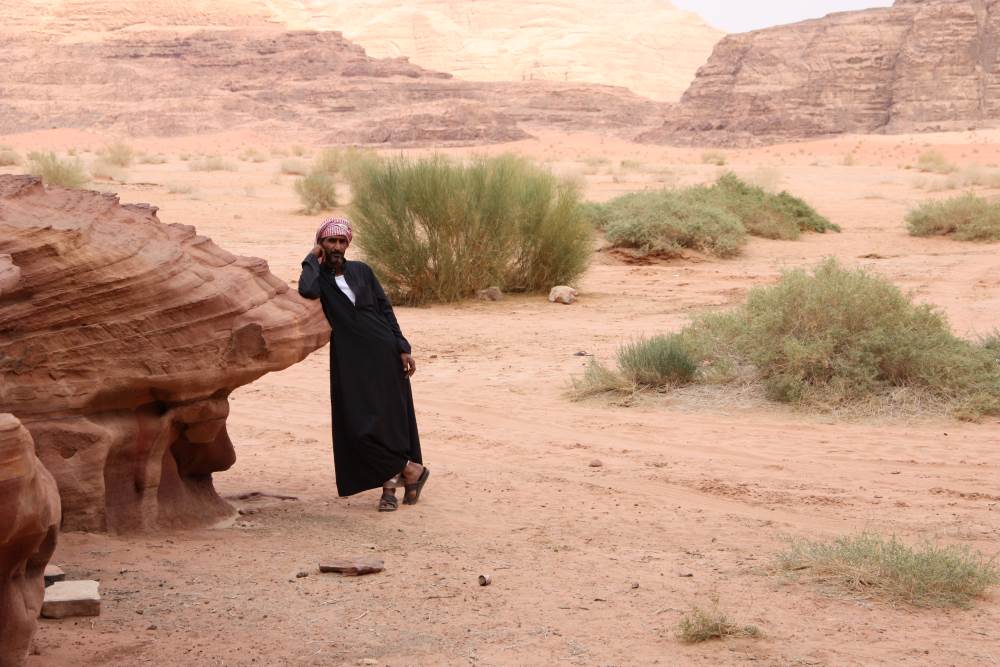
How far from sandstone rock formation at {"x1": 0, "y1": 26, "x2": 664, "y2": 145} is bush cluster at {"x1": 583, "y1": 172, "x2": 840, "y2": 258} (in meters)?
41.6

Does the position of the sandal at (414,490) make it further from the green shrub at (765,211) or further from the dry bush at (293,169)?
the dry bush at (293,169)

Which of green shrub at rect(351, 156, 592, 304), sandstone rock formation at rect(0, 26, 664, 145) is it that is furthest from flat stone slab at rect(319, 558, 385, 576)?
sandstone rock formation at rect(0, 26, 664, 145)

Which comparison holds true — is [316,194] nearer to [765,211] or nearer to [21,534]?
[765,211]

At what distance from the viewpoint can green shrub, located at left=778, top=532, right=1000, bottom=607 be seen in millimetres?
4363

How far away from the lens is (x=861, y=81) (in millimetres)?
70000

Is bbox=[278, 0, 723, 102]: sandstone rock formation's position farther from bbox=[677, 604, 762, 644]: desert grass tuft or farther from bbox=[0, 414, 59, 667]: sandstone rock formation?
bbox=[0, 414, 59, 667]: sandstone rock formation

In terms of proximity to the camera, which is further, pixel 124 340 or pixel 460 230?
pixel 460 230

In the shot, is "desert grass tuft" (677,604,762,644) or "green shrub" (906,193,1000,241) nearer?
"desert grass tuft" (677,604,762,644)

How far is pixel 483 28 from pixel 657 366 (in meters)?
135

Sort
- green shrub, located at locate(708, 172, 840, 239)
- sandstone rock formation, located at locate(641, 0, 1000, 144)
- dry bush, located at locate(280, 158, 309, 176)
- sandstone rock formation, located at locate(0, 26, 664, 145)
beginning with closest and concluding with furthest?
green shrub, located at locate(708, 172, 840, 239), dry bush, located at locate(280, 158, 309, 176), sandstone rock formation, located at locate(641, 0, 1000, 144), sandstone rock formation, located at locate(0, 26, 664, 145)

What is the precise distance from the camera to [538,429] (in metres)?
7.80

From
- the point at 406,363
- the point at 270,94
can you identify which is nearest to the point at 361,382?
the point at 406,363

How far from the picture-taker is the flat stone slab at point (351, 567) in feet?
15.5

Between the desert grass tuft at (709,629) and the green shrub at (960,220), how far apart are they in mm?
16291
